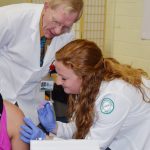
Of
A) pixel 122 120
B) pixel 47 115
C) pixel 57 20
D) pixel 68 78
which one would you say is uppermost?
pixel 57 20

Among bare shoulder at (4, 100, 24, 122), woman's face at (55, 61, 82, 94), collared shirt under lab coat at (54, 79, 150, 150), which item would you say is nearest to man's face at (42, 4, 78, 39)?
woman's face at (55, 61, 82, 94)

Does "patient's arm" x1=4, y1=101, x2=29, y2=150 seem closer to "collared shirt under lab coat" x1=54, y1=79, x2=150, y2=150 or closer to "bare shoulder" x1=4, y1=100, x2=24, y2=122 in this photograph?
"bare shoulder" x1=4, y1=100, x2=24, y2=122

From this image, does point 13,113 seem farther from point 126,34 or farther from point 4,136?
point 126,34

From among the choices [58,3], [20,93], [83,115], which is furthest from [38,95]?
[58,3]

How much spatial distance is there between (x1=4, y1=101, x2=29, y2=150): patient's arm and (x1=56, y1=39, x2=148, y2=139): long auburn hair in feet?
1.04

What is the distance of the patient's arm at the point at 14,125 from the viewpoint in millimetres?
1266

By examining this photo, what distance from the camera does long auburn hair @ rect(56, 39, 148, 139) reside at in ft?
4.60

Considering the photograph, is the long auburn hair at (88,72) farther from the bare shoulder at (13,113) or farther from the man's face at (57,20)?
the bare shoulder at (13,113)

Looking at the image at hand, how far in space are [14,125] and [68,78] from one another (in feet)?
1.11

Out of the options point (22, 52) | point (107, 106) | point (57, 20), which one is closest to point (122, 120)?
point (107, 106)

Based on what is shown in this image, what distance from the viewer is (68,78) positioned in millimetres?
1453

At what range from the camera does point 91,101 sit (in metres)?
1.48

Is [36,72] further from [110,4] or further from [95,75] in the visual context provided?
[110,4]

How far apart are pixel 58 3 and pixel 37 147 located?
0.93 metres
